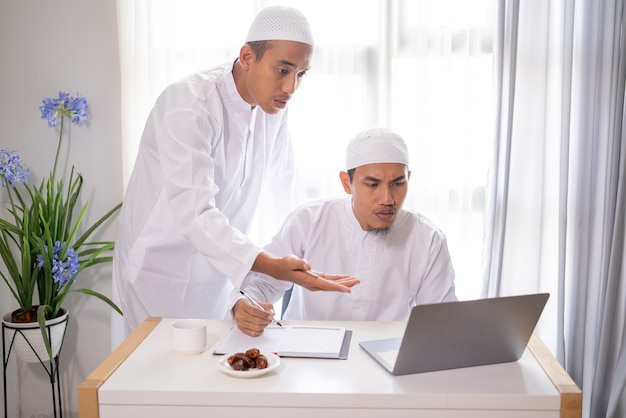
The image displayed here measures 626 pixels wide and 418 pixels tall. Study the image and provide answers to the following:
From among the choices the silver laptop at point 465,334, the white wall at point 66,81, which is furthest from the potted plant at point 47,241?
the silver laptop at point 465,334

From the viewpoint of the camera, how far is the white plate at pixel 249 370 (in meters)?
1.35

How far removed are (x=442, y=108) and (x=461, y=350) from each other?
1675 mm

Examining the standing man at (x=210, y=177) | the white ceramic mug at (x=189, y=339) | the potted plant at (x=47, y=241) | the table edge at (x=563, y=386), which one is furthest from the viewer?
the potted plant at (x=47, y=241)

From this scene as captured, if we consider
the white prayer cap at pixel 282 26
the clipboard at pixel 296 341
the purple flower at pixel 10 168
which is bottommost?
the clipboard at pixel 296 341

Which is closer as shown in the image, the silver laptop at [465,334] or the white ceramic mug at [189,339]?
the silver laptop at [465,334]

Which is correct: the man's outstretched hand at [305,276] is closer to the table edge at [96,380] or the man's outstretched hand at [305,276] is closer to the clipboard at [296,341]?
the clipboard at [296,341]

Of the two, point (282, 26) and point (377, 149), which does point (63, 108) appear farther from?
point (377, 149)

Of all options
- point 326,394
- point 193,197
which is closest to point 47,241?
point 193,197

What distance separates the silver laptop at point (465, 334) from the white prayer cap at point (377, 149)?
71 centimetres

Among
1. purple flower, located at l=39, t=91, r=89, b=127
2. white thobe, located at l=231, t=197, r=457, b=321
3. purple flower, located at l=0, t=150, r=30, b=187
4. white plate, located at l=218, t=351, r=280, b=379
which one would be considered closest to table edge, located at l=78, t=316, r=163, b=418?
white plate, located at l=218, t=351, r=280, b=379

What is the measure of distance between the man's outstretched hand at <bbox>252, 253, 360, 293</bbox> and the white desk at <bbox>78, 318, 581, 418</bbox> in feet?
0.79

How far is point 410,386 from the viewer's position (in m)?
1.33

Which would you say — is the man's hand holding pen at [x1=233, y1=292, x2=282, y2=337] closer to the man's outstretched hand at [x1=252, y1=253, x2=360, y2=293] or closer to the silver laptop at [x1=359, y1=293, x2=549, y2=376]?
the man's outstretched hand at [x1=252, y1=253, x2=360, y2=293]

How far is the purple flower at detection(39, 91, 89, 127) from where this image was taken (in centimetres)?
278
